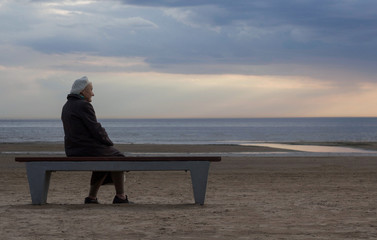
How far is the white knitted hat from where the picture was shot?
8125 millimetres

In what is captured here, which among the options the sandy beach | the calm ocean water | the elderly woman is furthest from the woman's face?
the calm ocean water

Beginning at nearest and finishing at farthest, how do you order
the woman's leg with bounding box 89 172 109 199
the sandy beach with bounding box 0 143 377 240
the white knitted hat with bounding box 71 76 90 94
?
the sandy beach with bounding box 0 143 377 240 < the white knitted hat with bounding box 71 76 90 94 < the woman's leg with bounding box 89 172 109 199

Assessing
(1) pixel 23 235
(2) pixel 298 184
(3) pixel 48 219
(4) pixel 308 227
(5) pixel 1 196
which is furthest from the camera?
(2) pixel 298 184

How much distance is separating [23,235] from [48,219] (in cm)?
97

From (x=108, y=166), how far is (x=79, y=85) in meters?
1.18

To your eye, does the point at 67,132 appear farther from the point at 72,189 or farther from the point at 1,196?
the point at 72,189

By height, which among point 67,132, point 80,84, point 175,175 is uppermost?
point 80,84

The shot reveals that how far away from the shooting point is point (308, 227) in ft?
21.3

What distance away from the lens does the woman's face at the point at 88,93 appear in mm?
8156

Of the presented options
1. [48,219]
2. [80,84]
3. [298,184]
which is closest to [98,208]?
[48,219]

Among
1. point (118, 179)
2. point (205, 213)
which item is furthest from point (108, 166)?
point (205, 213)

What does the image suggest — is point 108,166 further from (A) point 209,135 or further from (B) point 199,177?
(A) point 209,135

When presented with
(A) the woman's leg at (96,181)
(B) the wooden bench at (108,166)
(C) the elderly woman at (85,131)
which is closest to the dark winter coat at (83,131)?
(C) the elderly woman at (85,131)

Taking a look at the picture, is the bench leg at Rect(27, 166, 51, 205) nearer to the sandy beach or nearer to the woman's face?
the sandy beach
